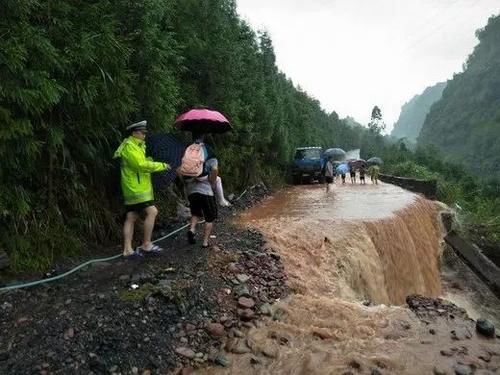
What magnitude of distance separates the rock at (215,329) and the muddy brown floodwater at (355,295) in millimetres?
355

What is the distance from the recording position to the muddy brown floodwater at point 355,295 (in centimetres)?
501

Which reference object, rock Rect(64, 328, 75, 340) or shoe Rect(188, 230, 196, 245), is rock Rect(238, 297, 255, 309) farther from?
rock Rect(64, 328, 75, 340)

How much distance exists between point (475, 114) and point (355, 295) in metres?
122

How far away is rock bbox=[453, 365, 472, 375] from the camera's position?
4784mm

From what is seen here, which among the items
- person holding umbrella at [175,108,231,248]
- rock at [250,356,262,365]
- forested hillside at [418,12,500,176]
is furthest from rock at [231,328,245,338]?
forested hillside at [418,12,500,176]

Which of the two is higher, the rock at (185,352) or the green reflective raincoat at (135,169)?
the green reflective raincoat at (135,169)

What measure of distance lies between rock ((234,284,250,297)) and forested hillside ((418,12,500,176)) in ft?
272

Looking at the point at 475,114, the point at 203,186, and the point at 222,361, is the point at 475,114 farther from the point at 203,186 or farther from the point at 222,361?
the point at 222,361

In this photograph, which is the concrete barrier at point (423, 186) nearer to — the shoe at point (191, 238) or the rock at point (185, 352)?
the shoe at point (191, 238)

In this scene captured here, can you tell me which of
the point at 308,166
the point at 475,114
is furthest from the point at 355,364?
the point at 475,114

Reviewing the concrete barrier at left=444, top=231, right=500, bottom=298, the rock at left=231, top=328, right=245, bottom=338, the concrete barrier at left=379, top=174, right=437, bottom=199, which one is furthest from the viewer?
the concrete barrier at left=379, top=174, right=437, bottom=199

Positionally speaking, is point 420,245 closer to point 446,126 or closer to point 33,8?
point 33,8

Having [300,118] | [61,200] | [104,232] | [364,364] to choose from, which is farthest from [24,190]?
[300,118]

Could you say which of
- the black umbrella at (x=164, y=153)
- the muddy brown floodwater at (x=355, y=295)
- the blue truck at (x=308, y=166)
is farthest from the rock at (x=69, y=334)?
the blue truck at (x=308, y=166)
